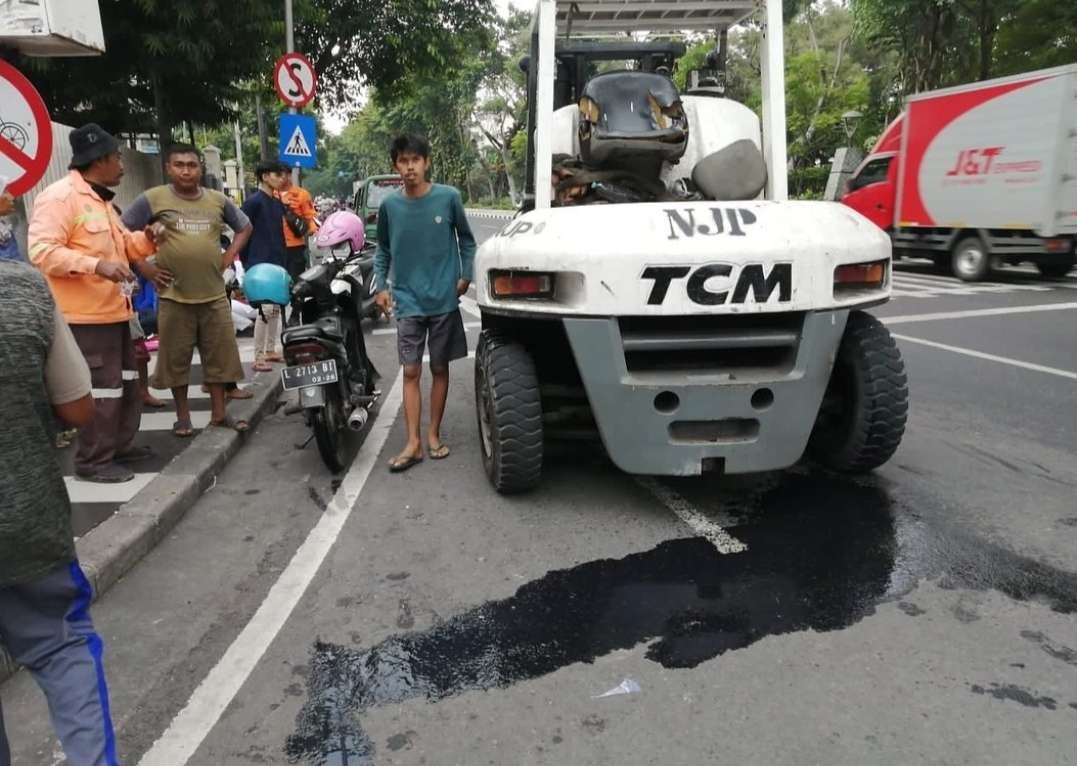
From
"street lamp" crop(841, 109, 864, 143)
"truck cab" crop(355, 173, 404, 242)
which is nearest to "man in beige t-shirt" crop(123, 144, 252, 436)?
"truck cab" crop(355, 173, 404, 242)

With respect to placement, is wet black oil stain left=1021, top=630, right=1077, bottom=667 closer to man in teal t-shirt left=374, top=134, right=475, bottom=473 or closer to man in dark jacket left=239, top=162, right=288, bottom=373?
man in teal t-shirt left=374, top=134, right=475, bottom=473

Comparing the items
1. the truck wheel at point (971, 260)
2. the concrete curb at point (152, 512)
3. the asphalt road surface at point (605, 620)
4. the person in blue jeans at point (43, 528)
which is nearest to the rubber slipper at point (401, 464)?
the asphalt road surface at point (605, 620)

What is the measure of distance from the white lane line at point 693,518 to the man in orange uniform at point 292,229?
4.95 metres

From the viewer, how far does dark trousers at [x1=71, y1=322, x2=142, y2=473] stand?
14.7ft

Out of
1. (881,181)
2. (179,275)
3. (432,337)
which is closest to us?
(432,337)

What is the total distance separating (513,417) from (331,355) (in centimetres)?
151

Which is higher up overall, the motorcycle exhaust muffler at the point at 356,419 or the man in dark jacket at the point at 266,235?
the man in dark jacket at the point at 266,235

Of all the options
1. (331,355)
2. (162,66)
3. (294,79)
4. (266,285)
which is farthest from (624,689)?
(162,66)

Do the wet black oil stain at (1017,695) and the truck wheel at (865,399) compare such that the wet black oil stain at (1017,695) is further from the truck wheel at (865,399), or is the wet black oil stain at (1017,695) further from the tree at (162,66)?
the tree at (162,66)

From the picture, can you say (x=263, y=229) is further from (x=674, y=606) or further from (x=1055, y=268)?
(x=1055, y=268)

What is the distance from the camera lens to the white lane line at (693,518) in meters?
3.74

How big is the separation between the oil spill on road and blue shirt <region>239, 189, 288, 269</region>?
5.09m

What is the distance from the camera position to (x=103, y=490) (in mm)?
4535

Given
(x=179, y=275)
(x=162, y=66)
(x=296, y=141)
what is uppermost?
(x=162, y=66)
